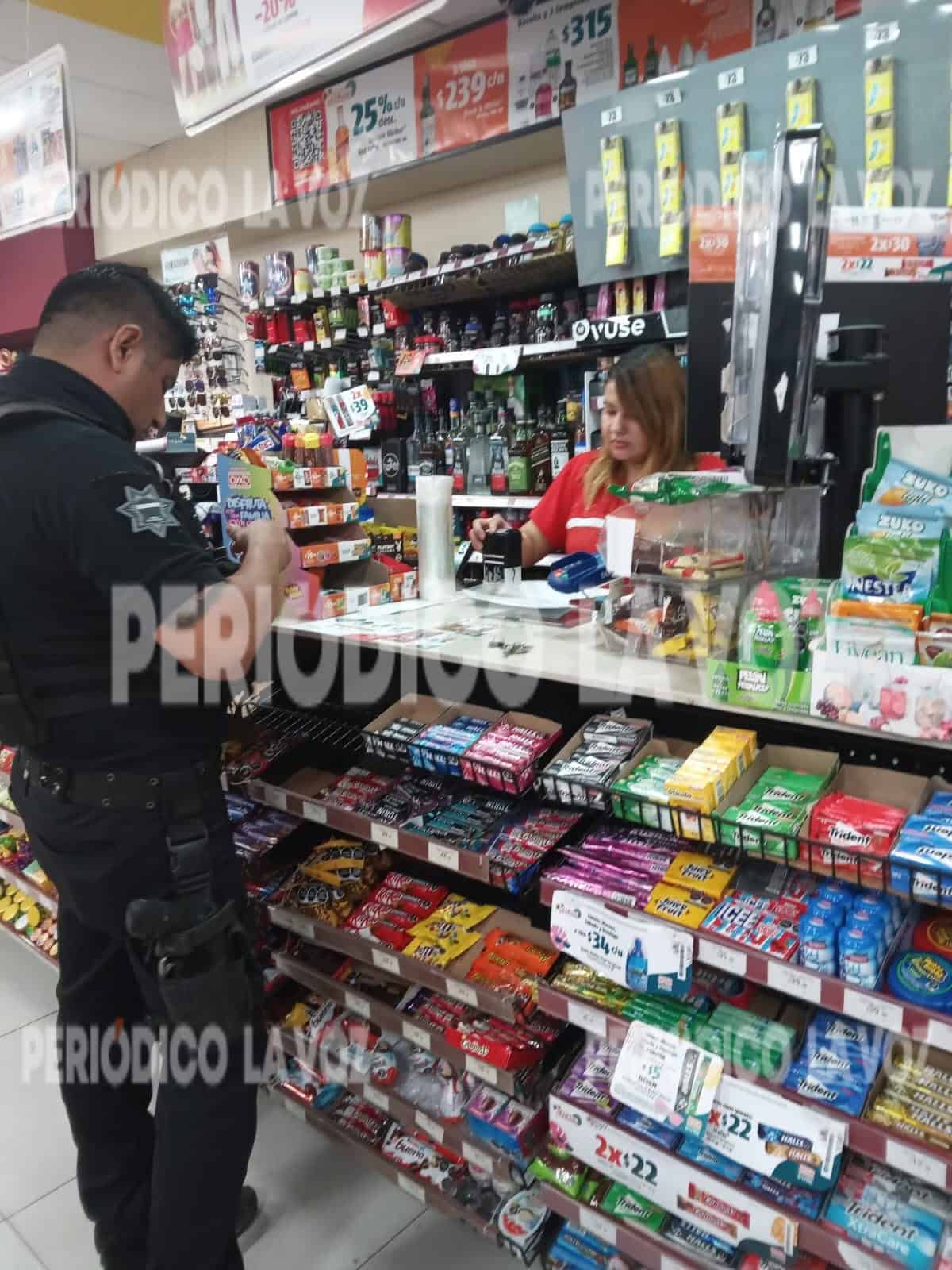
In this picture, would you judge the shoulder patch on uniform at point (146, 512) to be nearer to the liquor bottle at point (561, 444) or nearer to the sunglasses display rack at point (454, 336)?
the sunglasses display rack at point (454, 336)

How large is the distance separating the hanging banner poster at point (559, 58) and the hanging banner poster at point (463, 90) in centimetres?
7

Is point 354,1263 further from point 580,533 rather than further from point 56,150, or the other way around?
point 56,150

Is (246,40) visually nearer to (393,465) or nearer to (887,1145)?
(393,465)

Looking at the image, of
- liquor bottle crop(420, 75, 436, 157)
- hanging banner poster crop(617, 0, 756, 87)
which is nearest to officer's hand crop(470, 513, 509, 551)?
hanging banner poster crop(617, 0, 756, 87)

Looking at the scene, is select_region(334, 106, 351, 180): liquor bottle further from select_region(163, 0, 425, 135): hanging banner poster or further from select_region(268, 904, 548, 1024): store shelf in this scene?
select_region(268, 904, 548, 1024): store shelf

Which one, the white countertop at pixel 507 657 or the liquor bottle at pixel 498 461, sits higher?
the liquor bottle at pixel 498 461

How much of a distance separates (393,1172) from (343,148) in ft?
15.2

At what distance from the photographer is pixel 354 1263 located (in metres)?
1.99

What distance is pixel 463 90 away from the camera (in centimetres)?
396

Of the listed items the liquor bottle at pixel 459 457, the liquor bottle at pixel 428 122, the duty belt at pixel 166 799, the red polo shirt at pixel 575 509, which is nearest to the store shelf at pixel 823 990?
the duty belt at pixel 166 799

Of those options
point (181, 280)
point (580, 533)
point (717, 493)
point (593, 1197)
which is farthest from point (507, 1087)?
point (181, 280)

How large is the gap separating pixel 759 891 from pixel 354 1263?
54.1 inches

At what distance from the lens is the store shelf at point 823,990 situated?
1206mm

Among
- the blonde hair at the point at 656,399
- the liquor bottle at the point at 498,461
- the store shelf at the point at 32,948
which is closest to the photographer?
the blonde hair at the point at 656,399
